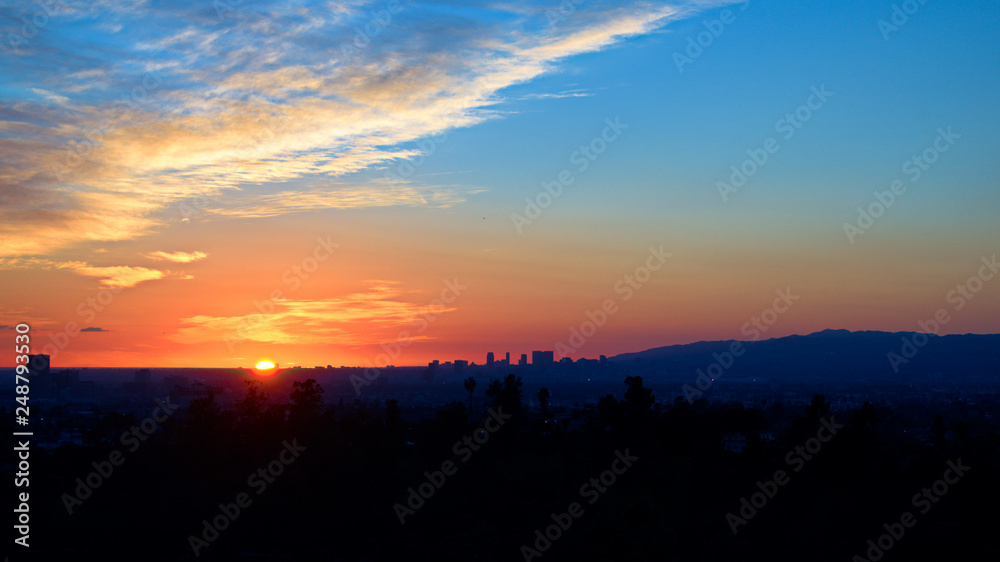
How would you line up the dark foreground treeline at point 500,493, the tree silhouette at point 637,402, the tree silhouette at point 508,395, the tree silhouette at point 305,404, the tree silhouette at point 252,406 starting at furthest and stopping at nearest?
the tree silhouette at point 508,395, the tree silhouette at point 637,402, the tree silhouette at point 252,406, the tree silhouette at point 305,404, the dark foreground treeline at point 500,493

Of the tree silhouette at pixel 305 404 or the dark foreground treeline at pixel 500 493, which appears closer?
the dark foreground treeline at pixel 500 493

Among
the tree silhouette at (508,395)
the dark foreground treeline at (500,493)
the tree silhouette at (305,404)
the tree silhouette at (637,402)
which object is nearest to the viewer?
the dark foreground treeline at (500,493)

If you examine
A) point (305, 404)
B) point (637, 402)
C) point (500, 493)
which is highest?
point (305, 404)

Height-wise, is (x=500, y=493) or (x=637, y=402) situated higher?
(x=637, y=402)

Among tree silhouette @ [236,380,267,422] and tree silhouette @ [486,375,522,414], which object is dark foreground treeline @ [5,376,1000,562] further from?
tree silhouette @ [486,375,522,414]

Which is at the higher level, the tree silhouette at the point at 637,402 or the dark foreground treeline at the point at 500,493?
the tree silhouette at the point at 637,402

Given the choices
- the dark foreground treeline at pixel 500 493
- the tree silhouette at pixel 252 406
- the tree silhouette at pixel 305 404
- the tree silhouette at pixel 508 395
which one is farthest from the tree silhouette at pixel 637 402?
the tree silhouette at pixel 252 406

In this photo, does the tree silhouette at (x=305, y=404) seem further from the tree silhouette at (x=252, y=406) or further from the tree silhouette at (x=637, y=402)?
the tree silhouette at (x=637, y=402)

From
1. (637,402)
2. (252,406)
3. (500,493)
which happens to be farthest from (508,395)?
(252,406)

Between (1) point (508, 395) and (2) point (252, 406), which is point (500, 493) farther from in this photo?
(1) point (508, 395)

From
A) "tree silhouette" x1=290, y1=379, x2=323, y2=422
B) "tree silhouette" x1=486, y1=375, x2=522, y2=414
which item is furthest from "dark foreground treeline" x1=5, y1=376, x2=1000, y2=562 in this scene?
"tree silhouette" x1=486, y1=375, x2=522, y2=414
